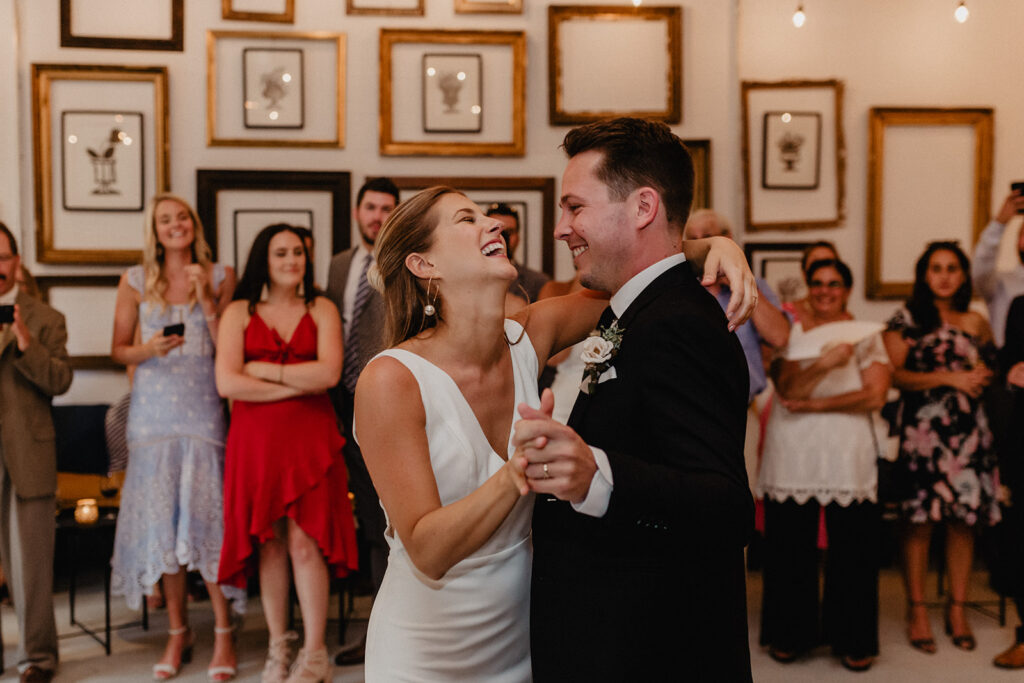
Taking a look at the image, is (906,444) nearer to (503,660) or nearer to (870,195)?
(870,195)

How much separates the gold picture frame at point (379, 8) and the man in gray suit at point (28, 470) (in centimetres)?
214

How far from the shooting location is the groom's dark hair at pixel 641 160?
152 cm

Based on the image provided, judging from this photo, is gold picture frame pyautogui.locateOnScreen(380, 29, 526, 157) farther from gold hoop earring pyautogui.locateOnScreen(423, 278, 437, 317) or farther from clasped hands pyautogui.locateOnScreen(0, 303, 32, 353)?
gold hoop earring pyautogui.locateOnScreen(423, 278, 437, 317)

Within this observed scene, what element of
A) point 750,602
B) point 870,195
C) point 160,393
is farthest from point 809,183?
point 160,393

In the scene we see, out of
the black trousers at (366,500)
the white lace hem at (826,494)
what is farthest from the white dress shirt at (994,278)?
the black trousers at (366,500)

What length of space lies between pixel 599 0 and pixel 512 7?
0.48m

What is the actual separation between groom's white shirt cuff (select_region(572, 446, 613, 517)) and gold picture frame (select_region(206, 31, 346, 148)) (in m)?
3.94

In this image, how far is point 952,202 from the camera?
5.24 m

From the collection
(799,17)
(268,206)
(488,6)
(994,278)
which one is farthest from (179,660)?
(799,17)

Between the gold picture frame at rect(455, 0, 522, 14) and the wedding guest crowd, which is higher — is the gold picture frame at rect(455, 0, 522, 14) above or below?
above

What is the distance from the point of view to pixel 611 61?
16.2ft

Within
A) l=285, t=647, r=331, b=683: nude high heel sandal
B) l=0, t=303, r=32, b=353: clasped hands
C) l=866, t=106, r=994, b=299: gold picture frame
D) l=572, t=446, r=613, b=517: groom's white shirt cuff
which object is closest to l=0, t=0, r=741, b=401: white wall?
l=866, t=106, r=994, b=299: gold picture frame

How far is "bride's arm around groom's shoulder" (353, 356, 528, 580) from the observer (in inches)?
52.8

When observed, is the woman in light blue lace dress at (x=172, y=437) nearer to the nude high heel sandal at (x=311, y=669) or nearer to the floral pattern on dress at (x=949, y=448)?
the nude high heel sandal at (x=311, y=669)
